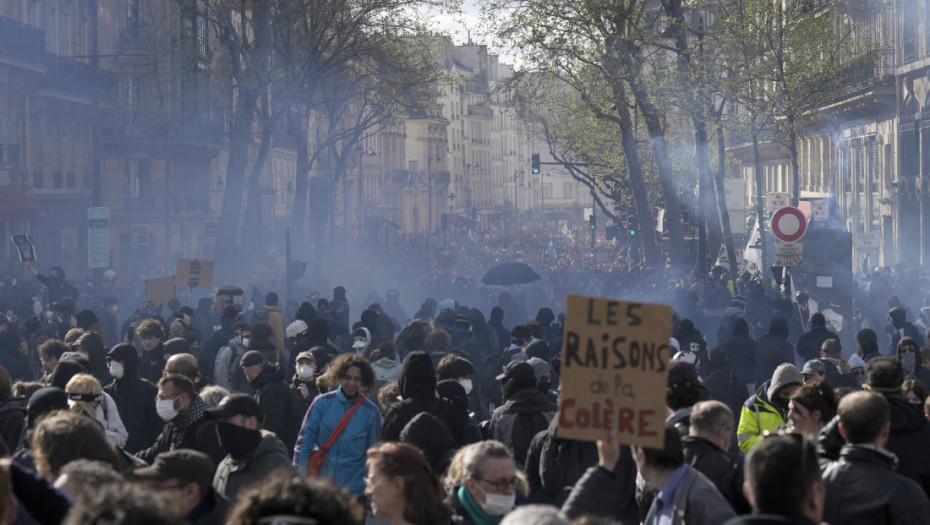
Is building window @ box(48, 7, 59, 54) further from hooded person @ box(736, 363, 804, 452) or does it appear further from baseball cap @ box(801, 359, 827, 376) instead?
hooded person @ box(736, 363, 804, 452)

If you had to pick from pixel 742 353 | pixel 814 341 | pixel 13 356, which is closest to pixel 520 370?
pixel 742 353

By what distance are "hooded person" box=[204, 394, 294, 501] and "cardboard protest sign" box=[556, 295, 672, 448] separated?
196cm

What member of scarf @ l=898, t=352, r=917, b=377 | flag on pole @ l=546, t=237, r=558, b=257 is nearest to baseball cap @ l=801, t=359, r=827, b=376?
scarf @ l=898, t=352, r=917, b=377

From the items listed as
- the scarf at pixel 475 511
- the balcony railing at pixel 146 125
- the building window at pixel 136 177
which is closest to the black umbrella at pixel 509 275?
the scarf at pixel 475 511

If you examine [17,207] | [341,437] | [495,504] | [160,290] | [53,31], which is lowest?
[341,437]

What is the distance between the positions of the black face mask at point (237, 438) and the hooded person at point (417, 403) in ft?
4.80

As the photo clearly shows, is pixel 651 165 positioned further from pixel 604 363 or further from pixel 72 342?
pixel 604 363

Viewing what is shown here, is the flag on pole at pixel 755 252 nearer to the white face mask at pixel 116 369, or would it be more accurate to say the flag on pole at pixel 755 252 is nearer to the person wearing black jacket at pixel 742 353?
the person wearing black jacket at pixel 742 353

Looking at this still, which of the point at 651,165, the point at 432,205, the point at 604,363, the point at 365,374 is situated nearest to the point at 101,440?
the point at 604,363

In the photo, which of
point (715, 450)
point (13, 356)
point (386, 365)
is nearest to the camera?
point (715, 450)

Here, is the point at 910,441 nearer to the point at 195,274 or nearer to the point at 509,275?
the point at 195,274

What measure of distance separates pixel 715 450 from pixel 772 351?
7.72 metres

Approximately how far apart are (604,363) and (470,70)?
141 m

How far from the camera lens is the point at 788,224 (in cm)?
1966
